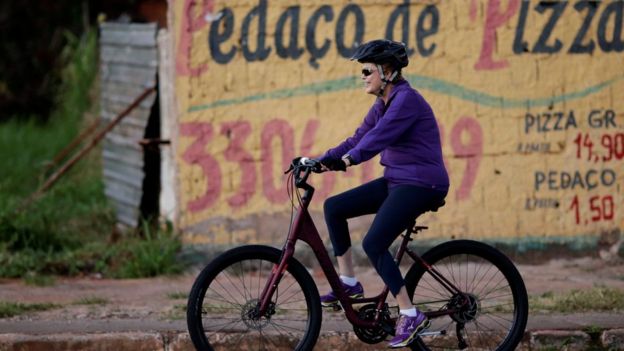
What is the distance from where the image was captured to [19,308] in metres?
7.66

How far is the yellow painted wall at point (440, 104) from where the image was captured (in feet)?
29.9

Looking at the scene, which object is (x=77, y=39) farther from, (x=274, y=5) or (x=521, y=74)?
(x=521, y=74)

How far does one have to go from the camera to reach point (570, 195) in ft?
30.3

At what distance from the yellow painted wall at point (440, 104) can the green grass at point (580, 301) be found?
1393 mm

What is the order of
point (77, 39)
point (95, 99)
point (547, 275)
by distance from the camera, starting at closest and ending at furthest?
point (547, 275), point (95, 99), point (77, 39)

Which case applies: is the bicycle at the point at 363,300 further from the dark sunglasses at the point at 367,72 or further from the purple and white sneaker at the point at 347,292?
the dark sunglasses at the point at 367,72

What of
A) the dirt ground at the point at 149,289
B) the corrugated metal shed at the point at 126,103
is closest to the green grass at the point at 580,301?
the dirt ground at the point at 149,289

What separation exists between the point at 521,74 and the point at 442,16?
31.7 inches

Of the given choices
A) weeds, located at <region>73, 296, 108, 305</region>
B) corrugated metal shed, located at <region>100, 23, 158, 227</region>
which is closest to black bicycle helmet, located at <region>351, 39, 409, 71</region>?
weeds, located at <region>73, 296, 108, 305</region>

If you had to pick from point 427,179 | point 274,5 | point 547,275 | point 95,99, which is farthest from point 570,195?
point 95,99

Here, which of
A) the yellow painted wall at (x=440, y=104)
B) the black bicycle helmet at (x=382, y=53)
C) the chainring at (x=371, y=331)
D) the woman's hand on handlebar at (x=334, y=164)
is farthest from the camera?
the yellow painted wall at (x=440, y=104)

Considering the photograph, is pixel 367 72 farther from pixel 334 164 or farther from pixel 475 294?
pixel 475 294

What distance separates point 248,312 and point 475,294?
1302mm

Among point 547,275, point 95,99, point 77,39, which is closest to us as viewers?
point 547,275
